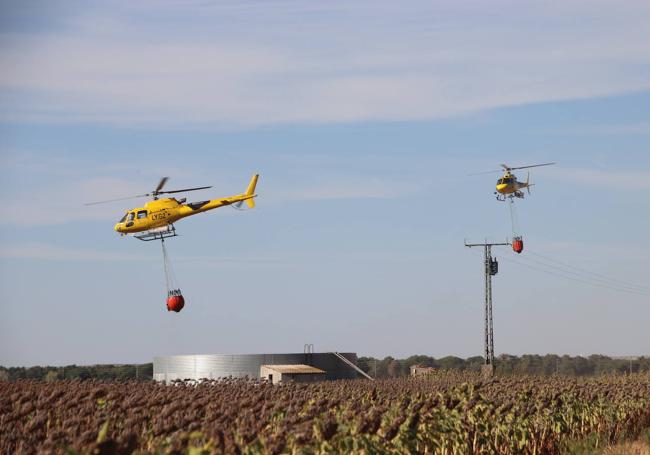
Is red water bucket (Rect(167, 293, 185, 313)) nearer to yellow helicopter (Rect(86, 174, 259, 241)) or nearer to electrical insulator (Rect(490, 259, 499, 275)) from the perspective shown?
yellow helicopter (Rect(86, 174, 259, 241))

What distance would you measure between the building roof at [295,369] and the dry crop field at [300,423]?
32950mm

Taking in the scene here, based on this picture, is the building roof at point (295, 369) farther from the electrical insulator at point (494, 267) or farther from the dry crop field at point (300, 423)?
the dry crop field at point (300, 423)

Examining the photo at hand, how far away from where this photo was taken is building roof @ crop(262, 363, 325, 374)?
2766 inches

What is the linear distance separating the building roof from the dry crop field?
108 feet

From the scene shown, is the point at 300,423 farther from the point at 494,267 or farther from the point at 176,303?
the point at 494,267

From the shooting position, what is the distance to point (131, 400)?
22906 millimetres

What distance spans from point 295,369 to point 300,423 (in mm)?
54170

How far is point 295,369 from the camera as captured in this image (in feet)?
236

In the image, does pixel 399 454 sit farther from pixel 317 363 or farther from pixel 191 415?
pixel 317 363

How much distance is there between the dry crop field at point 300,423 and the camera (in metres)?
15.2

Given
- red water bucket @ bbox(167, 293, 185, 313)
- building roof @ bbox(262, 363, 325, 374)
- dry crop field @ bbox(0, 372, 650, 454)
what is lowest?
dry crop field @ bbox(0, 372, 650, 454)

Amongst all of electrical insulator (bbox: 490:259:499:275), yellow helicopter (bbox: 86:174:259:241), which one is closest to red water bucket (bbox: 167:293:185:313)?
yellow helicopter (bbox: 86:174:259:241)

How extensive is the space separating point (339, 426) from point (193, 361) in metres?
59.2

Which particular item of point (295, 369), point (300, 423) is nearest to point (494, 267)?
point (295, 369)
